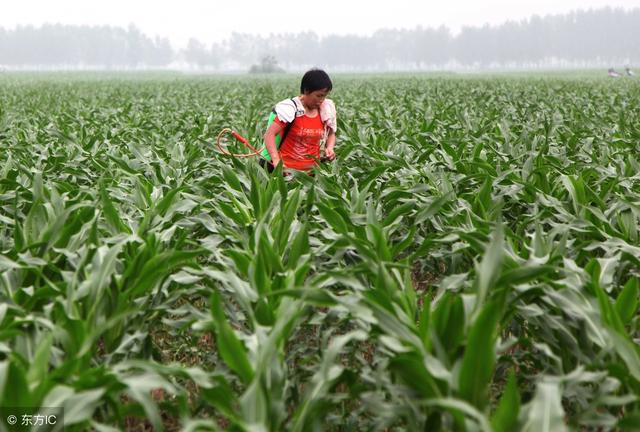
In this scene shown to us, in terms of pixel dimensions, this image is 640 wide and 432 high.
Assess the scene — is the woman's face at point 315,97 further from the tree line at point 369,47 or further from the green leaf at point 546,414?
the tree line at point 369,47

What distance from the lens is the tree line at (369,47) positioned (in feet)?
513

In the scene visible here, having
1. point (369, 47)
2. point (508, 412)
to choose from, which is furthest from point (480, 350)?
point (369, 47)

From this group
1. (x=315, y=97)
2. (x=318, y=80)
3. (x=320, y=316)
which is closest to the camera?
(x=320, y=316)

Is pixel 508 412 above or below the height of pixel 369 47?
below

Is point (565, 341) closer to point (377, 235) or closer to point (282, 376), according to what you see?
point (377, 235)

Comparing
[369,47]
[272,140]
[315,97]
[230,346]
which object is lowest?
[230,346]

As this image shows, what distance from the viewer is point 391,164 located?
5086 mm

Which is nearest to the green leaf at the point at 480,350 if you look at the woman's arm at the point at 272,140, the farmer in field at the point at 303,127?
the farmer in field at the point at 303,127

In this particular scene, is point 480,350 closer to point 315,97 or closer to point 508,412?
point 508,412

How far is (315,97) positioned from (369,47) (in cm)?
17859

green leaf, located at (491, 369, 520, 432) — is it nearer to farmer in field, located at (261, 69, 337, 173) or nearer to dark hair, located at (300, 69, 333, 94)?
farmer in field, located at (261, 69, 337, 173)

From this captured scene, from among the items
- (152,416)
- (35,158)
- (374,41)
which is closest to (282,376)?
(152,416)

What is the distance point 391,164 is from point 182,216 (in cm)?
204

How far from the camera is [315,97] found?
205 inches
